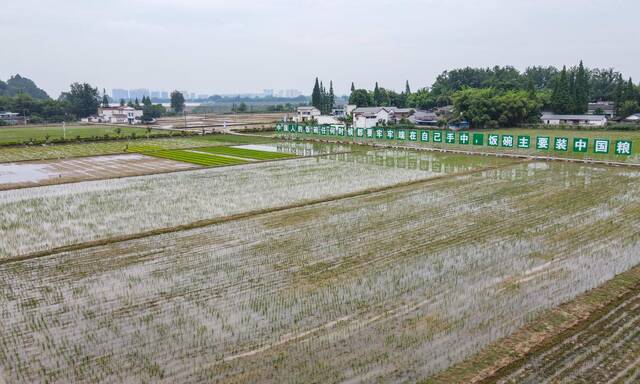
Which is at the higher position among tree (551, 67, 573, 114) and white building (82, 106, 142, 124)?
tree (551, 67, 573, 114)

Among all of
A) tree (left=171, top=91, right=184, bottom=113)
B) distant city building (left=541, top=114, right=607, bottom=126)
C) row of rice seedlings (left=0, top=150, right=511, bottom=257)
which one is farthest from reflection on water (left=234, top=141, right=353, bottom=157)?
tree (left=171, top=91, right=184, bottom=113)

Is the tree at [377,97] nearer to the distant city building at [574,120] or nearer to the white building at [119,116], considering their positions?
the distant city building at [574,120]

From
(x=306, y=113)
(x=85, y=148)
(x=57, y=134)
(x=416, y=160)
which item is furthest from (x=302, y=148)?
(x=306, y=113)

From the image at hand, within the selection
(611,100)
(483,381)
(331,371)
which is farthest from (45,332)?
(611,100)

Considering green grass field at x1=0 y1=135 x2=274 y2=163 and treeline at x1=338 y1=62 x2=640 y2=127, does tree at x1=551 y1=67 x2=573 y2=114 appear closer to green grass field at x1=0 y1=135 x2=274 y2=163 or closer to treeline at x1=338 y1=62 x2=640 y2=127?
treeline at x1=338 y1=62 x2=640 y2=127

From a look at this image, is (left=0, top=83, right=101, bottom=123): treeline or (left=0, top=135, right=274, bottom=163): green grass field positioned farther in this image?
Result: (left=0, top=83, right=101, bottom=123): treeline

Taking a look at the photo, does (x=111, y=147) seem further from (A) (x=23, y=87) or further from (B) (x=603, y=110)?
(A) (x=23, y=87)

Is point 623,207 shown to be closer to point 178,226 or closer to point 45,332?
point 178,226
